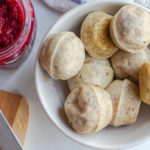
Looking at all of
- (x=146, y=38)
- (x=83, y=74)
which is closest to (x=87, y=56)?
(x=83, y=74)

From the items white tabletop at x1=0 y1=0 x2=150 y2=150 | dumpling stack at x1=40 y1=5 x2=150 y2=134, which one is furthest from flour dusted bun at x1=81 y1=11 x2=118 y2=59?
white tabletop at x1=0 y1=0 x2=150 y2=150

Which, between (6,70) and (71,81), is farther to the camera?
(6,70)

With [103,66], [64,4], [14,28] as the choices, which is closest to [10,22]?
[14,28]

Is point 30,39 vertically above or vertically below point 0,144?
above

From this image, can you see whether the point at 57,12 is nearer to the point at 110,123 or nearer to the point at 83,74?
the point at 83,74

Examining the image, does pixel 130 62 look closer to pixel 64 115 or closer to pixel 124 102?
pixel 124 102

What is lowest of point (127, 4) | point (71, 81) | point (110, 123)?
point (110, 123)
